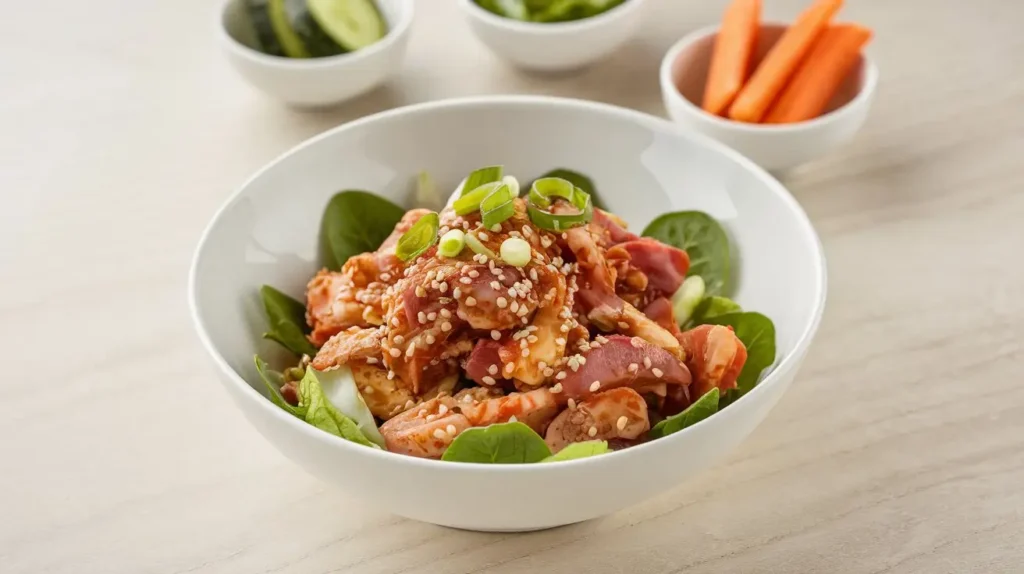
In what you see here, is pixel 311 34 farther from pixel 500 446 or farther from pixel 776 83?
pixel 500 446

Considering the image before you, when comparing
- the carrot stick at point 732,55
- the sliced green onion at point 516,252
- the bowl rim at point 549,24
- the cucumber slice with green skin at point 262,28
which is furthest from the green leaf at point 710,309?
the cucumber slice with green skin at point 262,28

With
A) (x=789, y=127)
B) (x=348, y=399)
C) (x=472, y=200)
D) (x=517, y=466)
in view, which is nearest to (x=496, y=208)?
(x=472, y=200)

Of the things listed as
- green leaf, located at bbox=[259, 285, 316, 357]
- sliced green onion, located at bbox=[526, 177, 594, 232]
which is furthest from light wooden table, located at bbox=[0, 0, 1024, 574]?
sliced green onion, located at bbox=[526, 177, 594, 232]

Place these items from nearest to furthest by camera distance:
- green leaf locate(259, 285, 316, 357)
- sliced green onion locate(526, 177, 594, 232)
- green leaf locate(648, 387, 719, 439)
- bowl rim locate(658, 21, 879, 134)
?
green leaf locate(648, 387, 719, 439) < sliced green onion locate(526, 177, 594, 232) < green leaf locate(259, 285, 316, 357) < bowl rim locate(658, 21, 879, 134)

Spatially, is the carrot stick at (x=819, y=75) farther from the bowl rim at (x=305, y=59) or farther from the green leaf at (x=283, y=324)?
the green leaf at (x=283, y=324)

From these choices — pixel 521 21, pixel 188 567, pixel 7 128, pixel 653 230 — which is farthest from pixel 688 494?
pixel 7 128

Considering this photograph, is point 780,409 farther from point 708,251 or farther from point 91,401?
point 91,401

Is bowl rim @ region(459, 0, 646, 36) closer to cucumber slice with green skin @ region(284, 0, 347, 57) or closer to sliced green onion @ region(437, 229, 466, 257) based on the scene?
cucumber slice with green skin @ region(284, 0, 347, 57)
